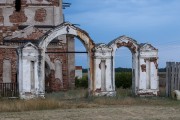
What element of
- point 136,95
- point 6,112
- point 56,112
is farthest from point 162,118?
point 136,95

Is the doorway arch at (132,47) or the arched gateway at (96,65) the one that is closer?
the arched gateway at (96,65)

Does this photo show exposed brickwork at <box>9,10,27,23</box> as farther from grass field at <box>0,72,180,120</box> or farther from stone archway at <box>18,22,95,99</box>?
grass field at <box>0,72,180,120</box>

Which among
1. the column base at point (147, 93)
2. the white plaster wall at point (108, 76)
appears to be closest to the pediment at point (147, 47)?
the white plaster wall at point (108, 76)

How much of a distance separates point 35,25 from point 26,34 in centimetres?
196

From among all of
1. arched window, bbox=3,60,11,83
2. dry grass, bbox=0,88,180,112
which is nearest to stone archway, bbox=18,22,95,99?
dry grass, bbox=0,88,180,112

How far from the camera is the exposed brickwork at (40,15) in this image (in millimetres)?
34344

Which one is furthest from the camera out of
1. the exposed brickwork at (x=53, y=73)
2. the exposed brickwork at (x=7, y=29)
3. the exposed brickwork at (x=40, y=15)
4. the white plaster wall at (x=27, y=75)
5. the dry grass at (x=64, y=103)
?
the exposed brickwork at (x=40, y=15)

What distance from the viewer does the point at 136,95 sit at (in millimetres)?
24938

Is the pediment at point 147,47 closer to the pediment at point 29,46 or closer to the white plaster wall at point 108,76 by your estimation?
the white plaster wall at point 108,76

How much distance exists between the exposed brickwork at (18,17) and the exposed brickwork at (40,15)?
89 centimetres

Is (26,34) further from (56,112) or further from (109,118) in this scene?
(109,118)

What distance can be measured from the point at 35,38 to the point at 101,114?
648 inches

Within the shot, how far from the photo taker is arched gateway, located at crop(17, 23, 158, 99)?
917 inches

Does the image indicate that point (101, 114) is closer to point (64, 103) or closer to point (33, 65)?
point (64, 103)
